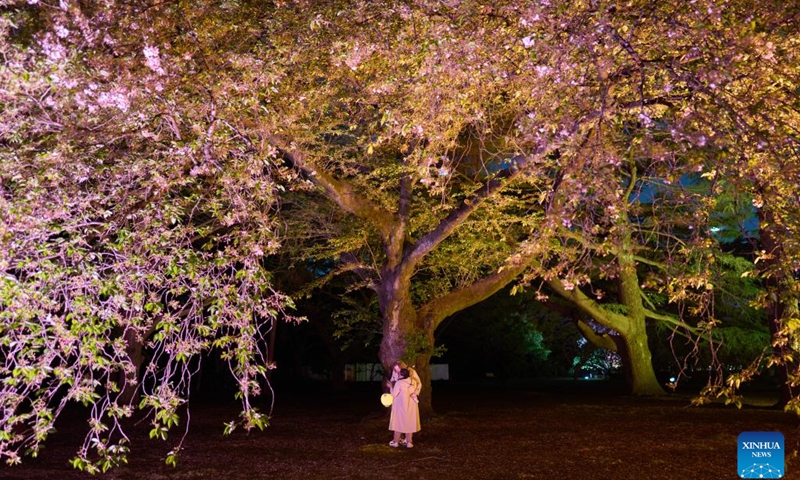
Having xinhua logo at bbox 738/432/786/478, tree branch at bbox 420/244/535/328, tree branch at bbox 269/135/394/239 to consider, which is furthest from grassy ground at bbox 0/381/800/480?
tree branch at bbox 269/135/394/239

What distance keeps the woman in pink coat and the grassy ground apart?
14.6 inches

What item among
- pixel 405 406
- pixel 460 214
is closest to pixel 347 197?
pixel 460 214

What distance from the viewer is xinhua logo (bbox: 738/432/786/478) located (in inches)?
361

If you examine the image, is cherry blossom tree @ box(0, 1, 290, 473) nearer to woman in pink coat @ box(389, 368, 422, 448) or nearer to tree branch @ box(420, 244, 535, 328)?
woman in pink coat @ box(389, 368, 422, 448)

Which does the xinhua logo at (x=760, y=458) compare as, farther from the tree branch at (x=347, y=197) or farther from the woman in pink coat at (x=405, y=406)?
the tree branch at (x=347, y=197)

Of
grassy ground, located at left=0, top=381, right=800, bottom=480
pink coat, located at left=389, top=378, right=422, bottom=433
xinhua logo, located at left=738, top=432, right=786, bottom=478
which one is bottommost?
grassy ground, located at left=0, top=381, right=800, bottom=480

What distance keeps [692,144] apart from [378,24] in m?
4.78

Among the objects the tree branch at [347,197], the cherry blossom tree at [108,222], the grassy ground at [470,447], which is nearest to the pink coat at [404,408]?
the grassy ground at [470,447]

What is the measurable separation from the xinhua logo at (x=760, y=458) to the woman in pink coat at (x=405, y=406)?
5.20 metres

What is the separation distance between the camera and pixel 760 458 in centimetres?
942

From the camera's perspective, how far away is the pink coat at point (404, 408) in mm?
12797

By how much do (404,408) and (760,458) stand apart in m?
5.62

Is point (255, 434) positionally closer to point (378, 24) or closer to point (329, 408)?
point (329, 408)

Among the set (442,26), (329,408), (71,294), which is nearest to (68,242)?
(71,294)
